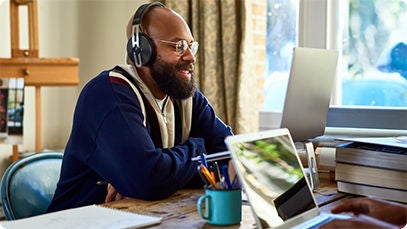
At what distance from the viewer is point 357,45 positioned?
2979 millimetres

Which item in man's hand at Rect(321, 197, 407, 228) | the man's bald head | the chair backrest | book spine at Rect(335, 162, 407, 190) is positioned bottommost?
the chair backrest

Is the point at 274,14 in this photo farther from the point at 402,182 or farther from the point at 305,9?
the point at 402,182

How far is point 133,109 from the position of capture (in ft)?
5.19

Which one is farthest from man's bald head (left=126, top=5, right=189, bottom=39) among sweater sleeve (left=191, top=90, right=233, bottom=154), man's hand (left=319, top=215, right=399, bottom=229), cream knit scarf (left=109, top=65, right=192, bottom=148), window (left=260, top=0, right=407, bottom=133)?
window (left=260, top=0, right=407, bottom=133)

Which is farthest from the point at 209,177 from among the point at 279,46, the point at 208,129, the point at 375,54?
the point at 279,46

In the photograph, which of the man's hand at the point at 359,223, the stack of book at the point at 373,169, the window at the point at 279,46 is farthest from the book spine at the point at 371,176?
the window at the point at 279,46

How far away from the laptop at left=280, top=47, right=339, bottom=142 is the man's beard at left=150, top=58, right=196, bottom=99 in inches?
14.3

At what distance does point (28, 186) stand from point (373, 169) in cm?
Result: 95

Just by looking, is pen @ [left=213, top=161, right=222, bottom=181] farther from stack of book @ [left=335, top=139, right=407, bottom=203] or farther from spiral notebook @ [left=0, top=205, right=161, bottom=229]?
stack of book @ [left=335, top=139, right=407, bottom=203]

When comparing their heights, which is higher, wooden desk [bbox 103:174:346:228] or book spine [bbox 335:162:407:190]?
book spine [bbox 335:162:407:190]

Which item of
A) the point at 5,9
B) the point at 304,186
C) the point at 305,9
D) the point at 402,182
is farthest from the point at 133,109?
the point at 5,9

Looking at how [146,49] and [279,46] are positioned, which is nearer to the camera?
[146,49]

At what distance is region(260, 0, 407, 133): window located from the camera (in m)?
2.83

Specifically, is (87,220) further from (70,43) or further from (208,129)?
(70,43)
